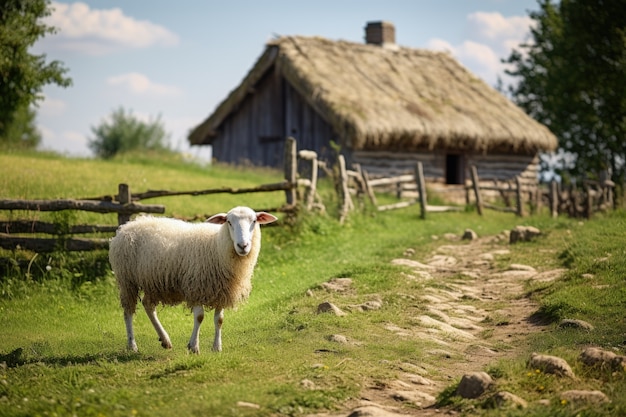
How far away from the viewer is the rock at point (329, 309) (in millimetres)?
9180

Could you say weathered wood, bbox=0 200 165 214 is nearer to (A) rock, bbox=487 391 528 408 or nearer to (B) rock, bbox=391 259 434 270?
(B) rock, bbox=391 259 434 270

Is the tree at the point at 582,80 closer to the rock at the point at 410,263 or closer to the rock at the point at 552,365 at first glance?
the rock at the point at 410,263

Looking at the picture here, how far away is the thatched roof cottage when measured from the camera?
24.3 m

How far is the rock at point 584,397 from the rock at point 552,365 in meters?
0.42

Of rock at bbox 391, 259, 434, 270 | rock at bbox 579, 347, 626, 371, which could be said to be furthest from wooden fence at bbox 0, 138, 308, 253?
rock at bbox 579, 347, 626, 371

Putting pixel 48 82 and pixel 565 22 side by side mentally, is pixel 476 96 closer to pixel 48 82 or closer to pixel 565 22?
pixel 565 22

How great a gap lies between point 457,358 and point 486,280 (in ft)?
13.2

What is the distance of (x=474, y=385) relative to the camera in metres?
6.41

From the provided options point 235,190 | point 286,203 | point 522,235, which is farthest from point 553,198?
point 235,190

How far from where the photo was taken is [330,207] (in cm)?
1683

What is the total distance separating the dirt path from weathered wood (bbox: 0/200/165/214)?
12.3 ft

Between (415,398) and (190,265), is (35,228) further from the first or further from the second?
(415,398)

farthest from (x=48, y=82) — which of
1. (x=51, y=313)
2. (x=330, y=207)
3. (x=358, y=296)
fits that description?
(x=358, y=296)

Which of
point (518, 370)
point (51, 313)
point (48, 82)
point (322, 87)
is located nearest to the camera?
point (518, 370)
